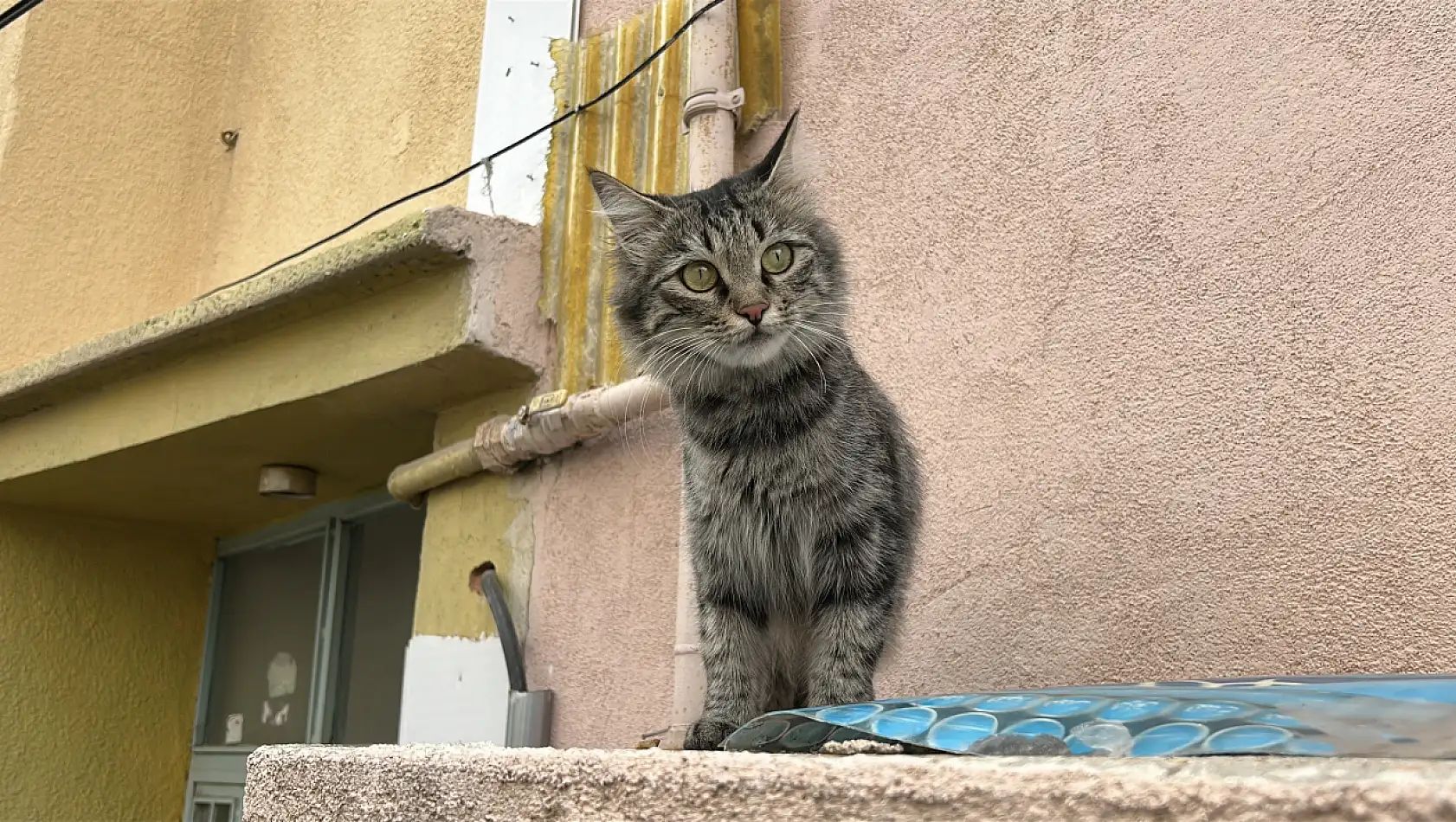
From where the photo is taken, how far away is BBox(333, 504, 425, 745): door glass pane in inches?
185

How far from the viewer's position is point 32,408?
15.4ft

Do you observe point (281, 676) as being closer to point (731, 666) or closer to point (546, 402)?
point (546, 402)

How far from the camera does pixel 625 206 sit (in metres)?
2.21

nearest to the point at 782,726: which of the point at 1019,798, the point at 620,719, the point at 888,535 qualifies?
the point at 1019,798

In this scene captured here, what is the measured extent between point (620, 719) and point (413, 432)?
61.5 inches

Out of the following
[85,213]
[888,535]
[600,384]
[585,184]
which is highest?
[85,213]

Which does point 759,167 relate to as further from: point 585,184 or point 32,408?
point 32,408

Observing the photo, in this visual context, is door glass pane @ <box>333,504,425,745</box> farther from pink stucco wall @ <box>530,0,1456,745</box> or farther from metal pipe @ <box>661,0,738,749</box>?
metal pipe @ <box>661,0,738,749</box>

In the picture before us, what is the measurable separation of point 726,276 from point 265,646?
4.30m

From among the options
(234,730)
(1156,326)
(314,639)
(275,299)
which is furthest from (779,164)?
(234,730)

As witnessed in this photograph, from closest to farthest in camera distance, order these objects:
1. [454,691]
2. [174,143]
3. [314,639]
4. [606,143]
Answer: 1. [454,691]
2. [606,143]
3. [314,639]
4. [174,143]

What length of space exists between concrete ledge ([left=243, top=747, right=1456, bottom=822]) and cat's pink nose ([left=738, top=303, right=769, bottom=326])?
902 mm

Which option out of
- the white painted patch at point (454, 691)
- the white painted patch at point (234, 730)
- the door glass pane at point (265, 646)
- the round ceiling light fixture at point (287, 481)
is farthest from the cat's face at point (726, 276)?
the white painted patch at point (234, 730)

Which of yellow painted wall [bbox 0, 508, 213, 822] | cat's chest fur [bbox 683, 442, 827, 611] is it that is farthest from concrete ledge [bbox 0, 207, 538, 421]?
cat's chest fur [bbox 683, 442, 827, 611]
